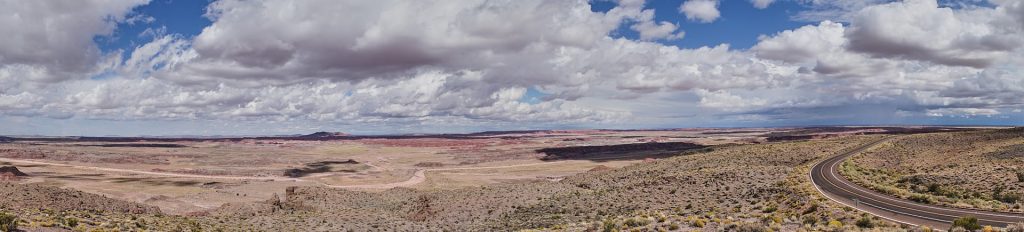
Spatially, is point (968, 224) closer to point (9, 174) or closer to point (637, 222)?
point (637, 222)

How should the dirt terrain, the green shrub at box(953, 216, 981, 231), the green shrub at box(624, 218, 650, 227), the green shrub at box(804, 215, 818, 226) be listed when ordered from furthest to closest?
the dirt terrain < the green shrub at box(624, 218, 650, 227) < the green shrub at box(804, 215, 818, 226) < the green shrub at box(953, 216, 981, 231)

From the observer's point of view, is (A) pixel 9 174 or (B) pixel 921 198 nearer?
(B) pixel 921 198

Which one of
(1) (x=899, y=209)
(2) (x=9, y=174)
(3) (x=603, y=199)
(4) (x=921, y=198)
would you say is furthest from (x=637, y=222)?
(2) (x=9, y=174)

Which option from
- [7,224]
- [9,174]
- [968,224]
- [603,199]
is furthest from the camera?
[9,174]

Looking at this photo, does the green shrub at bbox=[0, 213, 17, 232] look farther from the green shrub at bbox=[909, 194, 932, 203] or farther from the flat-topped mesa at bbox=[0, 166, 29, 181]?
the flat-topped mesa at bbox=[0, 166, 29, 181]

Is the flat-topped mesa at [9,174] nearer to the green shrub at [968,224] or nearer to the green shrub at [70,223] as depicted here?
the green shrub at [70,223]

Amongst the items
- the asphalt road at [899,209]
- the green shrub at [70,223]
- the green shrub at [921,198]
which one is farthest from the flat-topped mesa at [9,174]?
the green shrub at [921,198]

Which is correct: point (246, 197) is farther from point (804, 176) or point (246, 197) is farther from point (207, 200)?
point (804, 176)

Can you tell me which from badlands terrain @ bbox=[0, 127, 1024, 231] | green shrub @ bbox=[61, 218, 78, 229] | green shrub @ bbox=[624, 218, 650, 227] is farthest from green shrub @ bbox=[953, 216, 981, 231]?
green shrub @ bbox=[61, 218, 78, 229]
